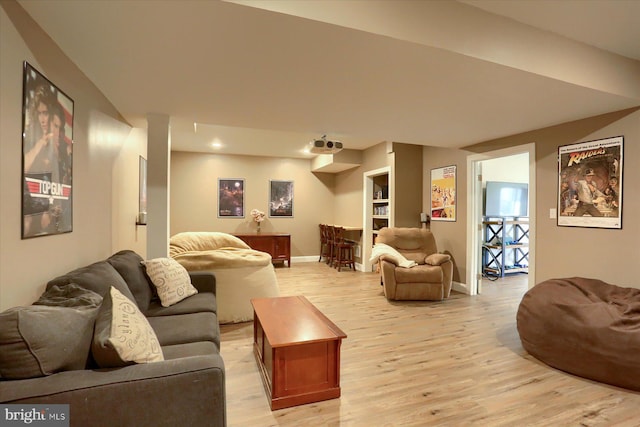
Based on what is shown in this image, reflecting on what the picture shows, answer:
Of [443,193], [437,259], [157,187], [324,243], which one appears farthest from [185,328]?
[324,243]

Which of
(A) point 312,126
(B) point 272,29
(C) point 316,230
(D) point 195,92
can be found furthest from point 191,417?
(C) point 316,230

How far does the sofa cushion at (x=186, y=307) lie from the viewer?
2324 mm

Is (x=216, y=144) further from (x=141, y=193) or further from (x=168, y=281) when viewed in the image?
(x=168, y=281)

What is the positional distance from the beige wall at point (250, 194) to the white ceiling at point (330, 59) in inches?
150

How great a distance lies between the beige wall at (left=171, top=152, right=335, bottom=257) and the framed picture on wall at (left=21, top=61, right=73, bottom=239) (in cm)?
507

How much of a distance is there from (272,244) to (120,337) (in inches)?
220

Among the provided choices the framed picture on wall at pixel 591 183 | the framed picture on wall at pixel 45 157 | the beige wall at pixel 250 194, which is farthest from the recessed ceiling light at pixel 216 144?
the framed picture on wall at pixel 591 183

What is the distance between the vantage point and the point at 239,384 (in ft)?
7.13

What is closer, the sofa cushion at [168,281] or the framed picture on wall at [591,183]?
the sofa cushion at [168,281]

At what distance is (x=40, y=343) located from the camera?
108cm

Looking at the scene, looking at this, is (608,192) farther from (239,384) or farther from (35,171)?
(35,171)

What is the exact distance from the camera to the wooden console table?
6.66m

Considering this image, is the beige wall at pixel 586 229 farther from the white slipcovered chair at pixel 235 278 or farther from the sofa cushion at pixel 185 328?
the sofa cushion at pixel 185 328

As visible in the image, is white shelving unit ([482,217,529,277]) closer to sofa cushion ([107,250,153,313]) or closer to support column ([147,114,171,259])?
support column ([147,114,171,259])
